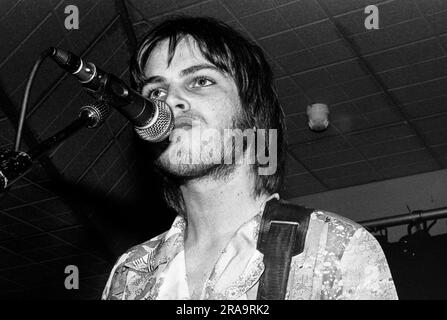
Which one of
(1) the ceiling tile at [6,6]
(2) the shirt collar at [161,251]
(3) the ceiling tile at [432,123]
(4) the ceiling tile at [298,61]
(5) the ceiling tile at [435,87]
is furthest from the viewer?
(3) the ceiling tile at [432,123]

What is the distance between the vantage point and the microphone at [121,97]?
1.61m

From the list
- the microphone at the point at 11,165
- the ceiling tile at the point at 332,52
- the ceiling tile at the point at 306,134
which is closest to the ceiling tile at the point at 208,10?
the ceiling tile at the point at 332,52

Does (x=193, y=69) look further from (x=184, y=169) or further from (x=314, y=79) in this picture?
(x=314, y=79)

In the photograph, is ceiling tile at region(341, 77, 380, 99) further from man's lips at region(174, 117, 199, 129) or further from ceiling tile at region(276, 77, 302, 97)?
man's lips at region(174, 117, 199, 129)

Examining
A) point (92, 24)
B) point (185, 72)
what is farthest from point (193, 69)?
point (92, 24)

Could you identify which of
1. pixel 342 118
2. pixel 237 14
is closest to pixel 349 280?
pixel 237 14

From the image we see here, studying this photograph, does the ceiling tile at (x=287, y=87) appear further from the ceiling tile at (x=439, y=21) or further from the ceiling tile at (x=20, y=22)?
the ceiling tile at (x=20, y=22)

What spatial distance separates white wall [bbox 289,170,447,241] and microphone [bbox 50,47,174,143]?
21.2 feet

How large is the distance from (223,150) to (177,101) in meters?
0.20

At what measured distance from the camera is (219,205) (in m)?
2.13

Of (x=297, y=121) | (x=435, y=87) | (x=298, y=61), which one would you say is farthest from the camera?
(x=297, y=121)

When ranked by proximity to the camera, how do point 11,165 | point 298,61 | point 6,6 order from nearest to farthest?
point 11,165 < point 6,6 < point 298,61

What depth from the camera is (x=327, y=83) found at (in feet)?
21.7

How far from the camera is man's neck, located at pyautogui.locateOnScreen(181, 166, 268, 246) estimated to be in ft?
6.91
